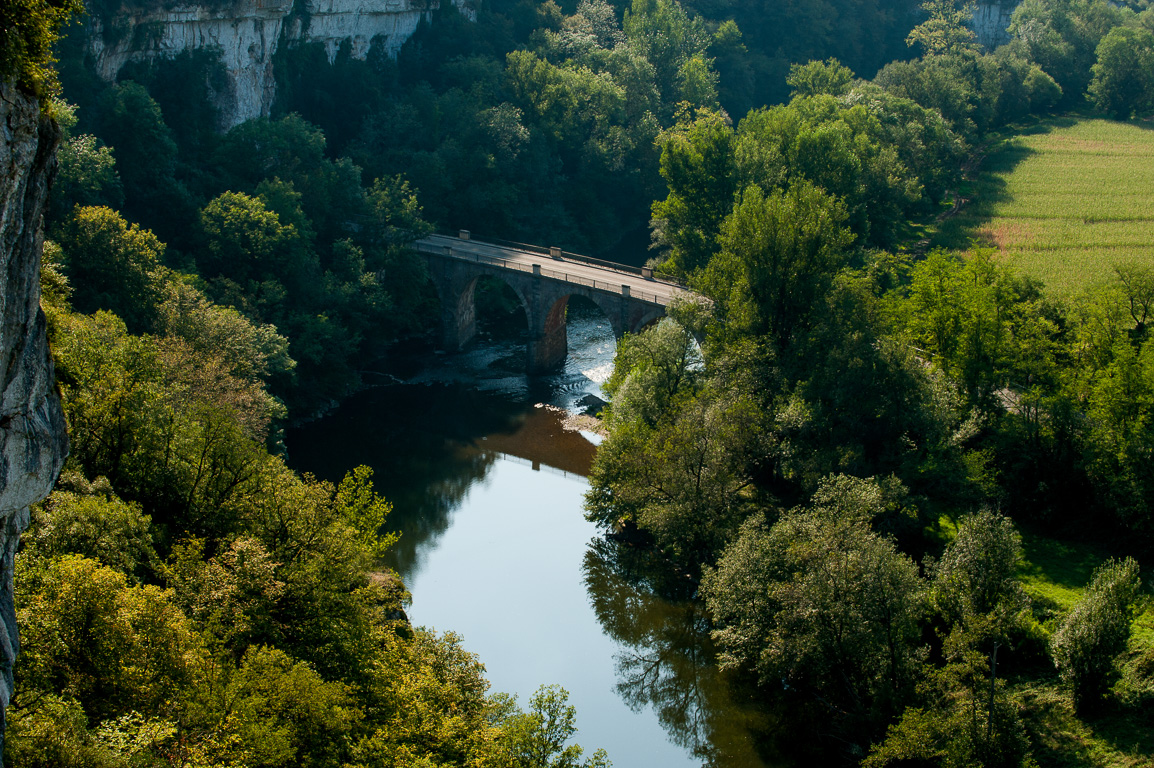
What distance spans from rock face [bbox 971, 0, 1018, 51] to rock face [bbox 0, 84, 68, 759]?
112387mm

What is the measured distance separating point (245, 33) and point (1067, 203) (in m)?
56.9

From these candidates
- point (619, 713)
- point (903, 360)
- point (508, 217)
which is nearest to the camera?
point (619, 713)

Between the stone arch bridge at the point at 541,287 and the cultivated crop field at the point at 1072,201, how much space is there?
18.7m

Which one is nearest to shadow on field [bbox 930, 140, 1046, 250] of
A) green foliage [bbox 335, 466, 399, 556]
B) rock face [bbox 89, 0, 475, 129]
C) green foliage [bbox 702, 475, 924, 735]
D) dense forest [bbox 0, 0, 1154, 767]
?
dense forest [bbox 0, 0, 1154, 767]

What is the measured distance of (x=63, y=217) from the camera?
138ft

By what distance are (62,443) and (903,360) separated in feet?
94.2

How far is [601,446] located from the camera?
1535 inches

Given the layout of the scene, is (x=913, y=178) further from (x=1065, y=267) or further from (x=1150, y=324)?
(x=1150, y=324)

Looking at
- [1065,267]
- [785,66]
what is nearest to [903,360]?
[1065,267]

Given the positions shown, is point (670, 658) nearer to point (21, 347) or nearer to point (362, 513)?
point (362, 513)

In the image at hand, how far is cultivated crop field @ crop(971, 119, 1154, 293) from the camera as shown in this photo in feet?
196

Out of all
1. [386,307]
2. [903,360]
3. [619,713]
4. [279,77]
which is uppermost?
[279,77]

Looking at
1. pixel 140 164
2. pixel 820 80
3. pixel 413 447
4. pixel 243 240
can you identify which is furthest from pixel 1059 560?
pixel 820 80

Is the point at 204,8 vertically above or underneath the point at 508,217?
above
